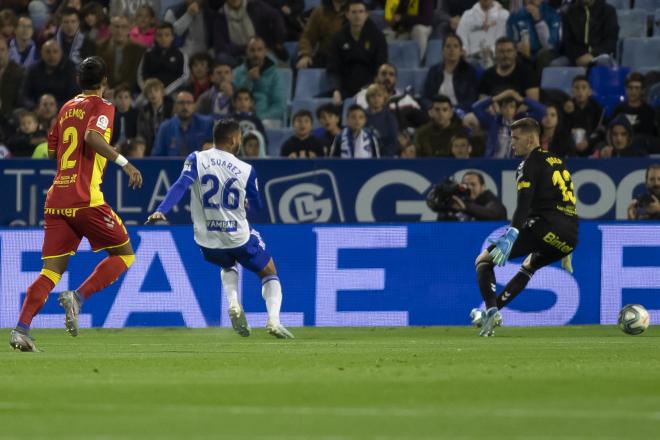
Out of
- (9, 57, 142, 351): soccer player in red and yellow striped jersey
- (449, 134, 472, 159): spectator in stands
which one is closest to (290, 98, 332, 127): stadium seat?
(449, 134, 472, 159): spectator in stands

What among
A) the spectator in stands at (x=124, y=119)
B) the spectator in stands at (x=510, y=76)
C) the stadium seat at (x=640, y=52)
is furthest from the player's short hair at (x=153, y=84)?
the stadium seat at (x=640, y=52)

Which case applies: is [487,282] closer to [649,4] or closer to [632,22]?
[632,22]

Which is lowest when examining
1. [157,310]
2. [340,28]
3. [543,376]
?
[157,310]

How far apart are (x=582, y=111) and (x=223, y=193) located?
22.5 feet

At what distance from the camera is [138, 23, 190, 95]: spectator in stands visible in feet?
70.9

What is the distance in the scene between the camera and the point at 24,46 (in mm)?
22859

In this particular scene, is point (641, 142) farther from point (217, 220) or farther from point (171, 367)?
point (171, 367)

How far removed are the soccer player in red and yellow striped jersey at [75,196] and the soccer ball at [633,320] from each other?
16.3 ft

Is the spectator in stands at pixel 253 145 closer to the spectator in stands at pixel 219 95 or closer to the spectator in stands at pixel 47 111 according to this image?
the spectator in stands at pixel 219 95

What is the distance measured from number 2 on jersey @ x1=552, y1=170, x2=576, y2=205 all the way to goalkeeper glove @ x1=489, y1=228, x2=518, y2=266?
0.72 metres

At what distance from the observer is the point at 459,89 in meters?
20.3

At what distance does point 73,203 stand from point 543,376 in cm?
426

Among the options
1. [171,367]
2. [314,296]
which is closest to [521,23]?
[314,296]

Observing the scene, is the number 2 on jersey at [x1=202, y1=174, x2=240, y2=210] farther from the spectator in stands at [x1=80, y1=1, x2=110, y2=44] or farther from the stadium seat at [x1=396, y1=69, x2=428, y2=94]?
the spectator in stands at [x1=80, y1=1, x2=110, y2=44]
